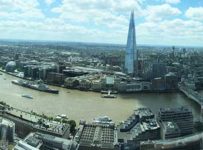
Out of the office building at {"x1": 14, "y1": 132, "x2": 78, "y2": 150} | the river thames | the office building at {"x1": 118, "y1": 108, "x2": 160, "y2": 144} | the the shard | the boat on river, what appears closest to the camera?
the office building at {"x1": 14, "y1": 132, "x2": 78, "y2": 150}

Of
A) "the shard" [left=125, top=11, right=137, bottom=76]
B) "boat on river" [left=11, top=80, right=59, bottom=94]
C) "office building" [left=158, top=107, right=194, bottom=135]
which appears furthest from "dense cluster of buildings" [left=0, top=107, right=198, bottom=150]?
"the shard" [left=125, top=11, right=137, bottom=76]

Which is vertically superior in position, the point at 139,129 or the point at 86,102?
the point at 139,129

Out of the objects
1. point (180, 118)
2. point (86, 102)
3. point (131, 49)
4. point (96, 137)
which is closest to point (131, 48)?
Answer: point (131, 49)

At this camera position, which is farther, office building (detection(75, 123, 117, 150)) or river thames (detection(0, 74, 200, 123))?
river thames (detection(0, 74, 200, 123))

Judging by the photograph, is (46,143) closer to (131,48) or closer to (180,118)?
(180,118)

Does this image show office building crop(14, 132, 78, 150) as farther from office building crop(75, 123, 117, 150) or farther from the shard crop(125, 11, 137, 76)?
the shard crop(125, 11, 137, 76)

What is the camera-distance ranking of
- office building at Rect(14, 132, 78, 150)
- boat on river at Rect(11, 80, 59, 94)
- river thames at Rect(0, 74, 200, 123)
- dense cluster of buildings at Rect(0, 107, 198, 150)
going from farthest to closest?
boat on river at Rect(11, 80, 59, 94)
river thames at Rect(0, 74, 200, 123)
dense cluster of buildings at Rect(0, 107, 198, 150)
office building at Rect(14, 132, 78, 150)

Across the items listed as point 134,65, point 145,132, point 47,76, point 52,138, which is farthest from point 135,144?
point 134,65

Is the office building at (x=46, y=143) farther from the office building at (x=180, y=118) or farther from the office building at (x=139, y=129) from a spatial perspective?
the office building at (x=180, y=118)

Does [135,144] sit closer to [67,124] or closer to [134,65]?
[67,124]

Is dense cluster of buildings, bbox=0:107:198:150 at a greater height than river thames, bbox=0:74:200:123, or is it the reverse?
dense cluster of buildings, bbox=0:107:198:150
